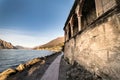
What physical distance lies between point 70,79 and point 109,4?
481 cm

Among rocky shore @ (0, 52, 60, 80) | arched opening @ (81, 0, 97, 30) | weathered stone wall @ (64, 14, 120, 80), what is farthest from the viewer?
rocky shore @ (0, 52, 60, 80)

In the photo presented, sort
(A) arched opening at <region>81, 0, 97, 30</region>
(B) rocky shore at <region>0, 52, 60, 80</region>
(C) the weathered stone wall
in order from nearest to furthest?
1. (C) the weathered stone wall
2. (A) arched opening at <region>81, 0, 97, 30</region>
3. (B) rocky shore at <region>0, 52, 60, 80</region>

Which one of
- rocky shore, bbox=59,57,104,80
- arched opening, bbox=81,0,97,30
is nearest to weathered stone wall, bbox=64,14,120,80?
rocky shore, bbox=59,57,104,80

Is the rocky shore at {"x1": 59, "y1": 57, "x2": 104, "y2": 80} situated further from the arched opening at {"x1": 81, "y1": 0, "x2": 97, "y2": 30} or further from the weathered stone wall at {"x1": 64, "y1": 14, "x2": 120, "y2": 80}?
the arched opening at {"x1": 81, "y1": 0, "x2": 97, "y2": 30}

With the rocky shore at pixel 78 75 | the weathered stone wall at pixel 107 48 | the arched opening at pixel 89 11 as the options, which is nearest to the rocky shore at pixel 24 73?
the rocky shore at pixel 78 75

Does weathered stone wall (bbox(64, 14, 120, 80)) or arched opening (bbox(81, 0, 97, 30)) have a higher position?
arched opening (bbox(81, 0, 97, 30))

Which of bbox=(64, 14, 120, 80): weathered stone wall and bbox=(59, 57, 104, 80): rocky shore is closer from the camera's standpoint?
bbox=(64, 14, 120, 80): weathered stone wall

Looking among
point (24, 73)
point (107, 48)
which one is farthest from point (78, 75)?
point (24, 73)

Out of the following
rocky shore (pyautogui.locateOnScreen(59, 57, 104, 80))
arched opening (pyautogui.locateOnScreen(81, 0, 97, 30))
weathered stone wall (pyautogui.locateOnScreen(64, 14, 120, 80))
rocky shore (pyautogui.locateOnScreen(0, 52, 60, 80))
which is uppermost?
arched opening (pyautogui.locateOnScreen(81, 0, 97, 30))

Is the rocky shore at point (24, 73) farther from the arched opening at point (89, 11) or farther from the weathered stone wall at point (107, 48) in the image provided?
the arched opening at point (89, 11)

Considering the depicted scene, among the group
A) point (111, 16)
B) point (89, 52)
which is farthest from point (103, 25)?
point (89, 52)

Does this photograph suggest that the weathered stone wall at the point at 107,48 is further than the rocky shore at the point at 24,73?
No

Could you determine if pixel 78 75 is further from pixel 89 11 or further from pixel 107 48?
pixel 89 11

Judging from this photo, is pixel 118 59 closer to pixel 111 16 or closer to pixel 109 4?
pixel 111 16
